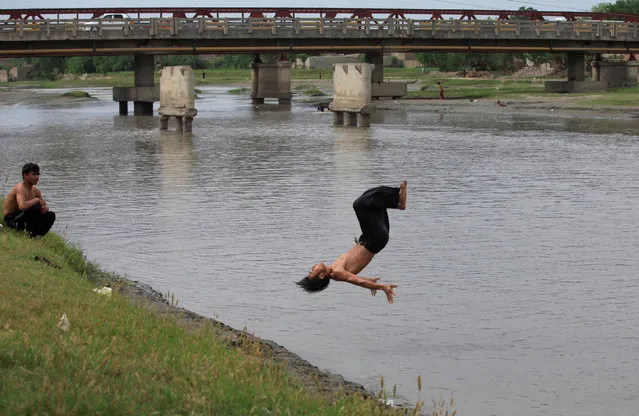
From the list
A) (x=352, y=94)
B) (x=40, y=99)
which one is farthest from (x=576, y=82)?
(x=40, y=99)

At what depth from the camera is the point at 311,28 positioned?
243 feet

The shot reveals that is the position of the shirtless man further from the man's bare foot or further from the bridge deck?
the bridge deck

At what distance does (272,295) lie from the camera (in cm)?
1702

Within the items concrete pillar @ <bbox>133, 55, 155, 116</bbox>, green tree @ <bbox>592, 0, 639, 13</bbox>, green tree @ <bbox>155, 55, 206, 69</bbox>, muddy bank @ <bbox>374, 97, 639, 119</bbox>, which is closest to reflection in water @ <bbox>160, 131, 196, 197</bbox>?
concrete pillar @ <bbox>133, 55, 155, 116</bbox>

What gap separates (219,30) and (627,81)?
33.5 metres

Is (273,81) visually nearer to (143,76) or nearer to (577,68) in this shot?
(143,76)

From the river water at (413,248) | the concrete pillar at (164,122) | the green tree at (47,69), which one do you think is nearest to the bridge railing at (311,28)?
the concrete pillar at (164,122)

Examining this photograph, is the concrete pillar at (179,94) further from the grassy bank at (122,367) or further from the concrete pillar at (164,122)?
the grassy bank at (122,367)

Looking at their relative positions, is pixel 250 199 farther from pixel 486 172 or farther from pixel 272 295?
pixel 272 295

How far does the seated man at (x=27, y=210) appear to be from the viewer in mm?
16391

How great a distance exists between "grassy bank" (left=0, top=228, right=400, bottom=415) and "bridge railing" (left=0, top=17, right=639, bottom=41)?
2169 inches

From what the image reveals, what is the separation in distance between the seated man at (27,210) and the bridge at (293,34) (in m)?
49.6

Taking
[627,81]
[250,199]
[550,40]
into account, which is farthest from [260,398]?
[627,81]

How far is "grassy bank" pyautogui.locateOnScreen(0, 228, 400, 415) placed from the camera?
812cm
